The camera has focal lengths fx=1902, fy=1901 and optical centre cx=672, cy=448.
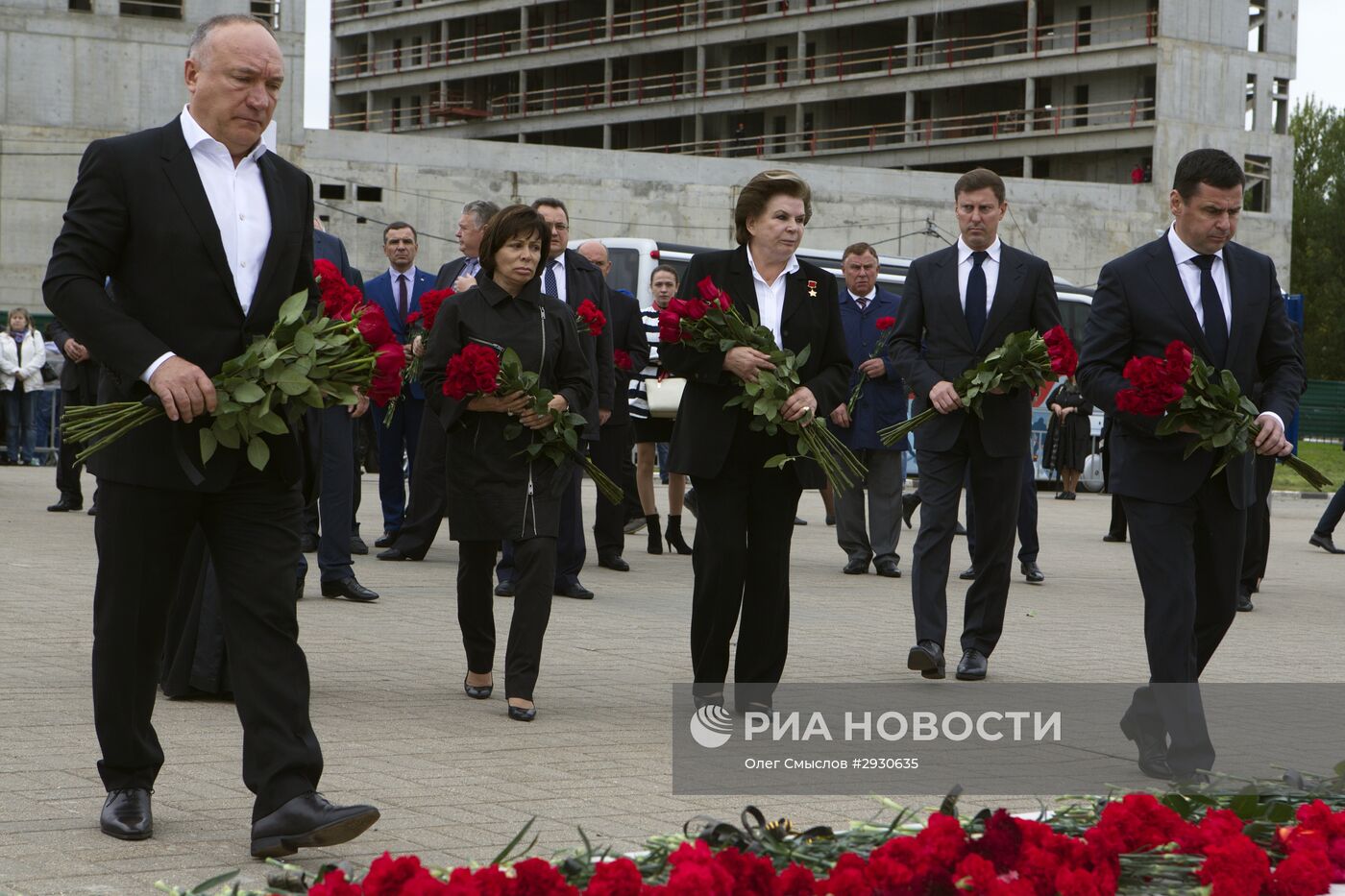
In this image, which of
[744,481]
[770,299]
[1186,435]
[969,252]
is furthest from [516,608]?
[969,252]

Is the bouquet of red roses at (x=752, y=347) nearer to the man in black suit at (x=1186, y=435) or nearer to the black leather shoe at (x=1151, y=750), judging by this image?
the man in black suit at (x=1186, y=435)

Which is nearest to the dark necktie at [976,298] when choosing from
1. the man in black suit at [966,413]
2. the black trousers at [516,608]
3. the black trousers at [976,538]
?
the man in black suit at [966,413]

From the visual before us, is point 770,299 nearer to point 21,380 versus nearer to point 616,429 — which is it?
point 616,429

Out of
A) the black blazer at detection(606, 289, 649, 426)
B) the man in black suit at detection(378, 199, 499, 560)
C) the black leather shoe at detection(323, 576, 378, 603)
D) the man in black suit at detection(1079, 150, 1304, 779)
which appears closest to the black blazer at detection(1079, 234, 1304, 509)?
the man in black suit at detection(1079, 150, 1304, 779)

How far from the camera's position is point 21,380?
24.7m

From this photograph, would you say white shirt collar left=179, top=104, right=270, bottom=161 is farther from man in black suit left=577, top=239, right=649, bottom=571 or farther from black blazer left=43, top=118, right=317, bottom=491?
man in black suit left=577, top=239, right=649, bottom=571

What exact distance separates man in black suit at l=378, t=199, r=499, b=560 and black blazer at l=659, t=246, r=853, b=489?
2696mm

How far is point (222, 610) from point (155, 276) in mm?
910

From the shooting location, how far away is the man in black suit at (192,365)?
196 inches

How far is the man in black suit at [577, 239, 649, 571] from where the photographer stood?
13.3 metres

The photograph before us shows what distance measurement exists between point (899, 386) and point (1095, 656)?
15.5ft

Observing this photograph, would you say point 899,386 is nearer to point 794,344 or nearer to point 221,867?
point 794,344

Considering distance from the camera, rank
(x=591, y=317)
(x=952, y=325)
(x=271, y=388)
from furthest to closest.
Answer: (x=591, y=317)
(x=952, y=325)
(x=271, y=388)

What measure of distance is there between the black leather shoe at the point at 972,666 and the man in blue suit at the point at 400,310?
5.30 m
